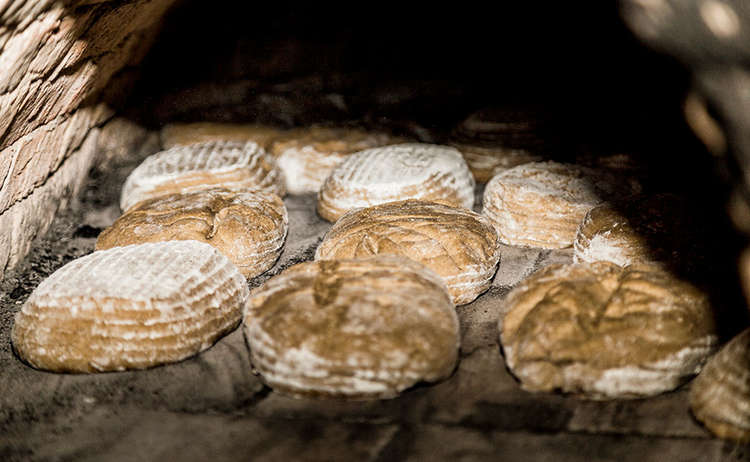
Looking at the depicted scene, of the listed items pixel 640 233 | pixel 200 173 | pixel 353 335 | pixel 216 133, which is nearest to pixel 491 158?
pixel 640 233

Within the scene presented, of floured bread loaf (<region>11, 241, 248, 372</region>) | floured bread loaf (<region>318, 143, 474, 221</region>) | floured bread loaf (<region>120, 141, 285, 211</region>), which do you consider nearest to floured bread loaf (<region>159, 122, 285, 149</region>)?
floured bread loaf (<region>120, 141, 285, 211</region>)

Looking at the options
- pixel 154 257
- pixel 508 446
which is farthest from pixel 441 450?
pixel 154 257

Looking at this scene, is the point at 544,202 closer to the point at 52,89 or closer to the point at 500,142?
the point at 500,142

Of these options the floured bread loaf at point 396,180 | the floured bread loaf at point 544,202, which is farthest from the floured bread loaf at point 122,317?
the floured bread loaf at point 544,202

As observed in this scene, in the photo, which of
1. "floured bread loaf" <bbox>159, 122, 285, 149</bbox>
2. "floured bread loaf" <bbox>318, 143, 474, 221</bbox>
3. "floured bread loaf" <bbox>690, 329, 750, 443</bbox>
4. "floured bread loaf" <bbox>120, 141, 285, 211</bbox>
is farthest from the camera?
"floured bread loaf" <bbox>159, 122, 285, 149</bbox>

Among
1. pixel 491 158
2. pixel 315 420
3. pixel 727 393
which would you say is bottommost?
pixel 491 158

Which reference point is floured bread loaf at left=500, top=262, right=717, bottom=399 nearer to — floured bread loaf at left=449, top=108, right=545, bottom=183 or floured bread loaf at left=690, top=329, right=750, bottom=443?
floured bread loaf at left=690, top=329, right=750, bottom=443

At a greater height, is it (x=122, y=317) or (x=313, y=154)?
(x=122, y=317)
